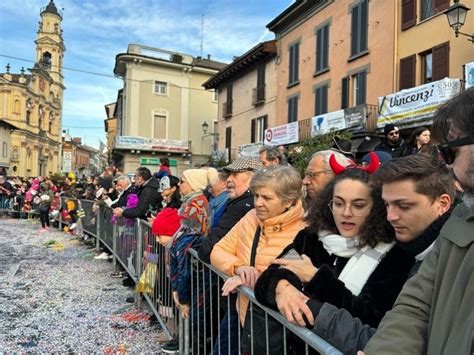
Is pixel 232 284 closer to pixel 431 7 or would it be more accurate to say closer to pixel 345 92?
pixel 431 7

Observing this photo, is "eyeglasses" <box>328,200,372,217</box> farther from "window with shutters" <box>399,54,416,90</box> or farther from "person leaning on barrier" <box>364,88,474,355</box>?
"window with shutters" <box>399,54,416,90</box>

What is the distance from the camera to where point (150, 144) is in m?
32.9

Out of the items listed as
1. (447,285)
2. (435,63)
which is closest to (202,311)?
(447,285)

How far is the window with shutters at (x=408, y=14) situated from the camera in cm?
1337

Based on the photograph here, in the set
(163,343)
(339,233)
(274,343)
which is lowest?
(163,343)

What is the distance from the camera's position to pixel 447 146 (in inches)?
46.0

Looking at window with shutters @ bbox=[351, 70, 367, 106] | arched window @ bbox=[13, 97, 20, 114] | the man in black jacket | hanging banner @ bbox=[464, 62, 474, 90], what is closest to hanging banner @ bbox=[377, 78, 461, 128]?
hanging banner @ bbox=[464, 62, 474, 90]

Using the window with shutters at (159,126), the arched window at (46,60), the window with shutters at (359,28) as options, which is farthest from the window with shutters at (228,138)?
the arched window at (46,60)

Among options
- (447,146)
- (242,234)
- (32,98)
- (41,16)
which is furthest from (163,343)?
(41,16)

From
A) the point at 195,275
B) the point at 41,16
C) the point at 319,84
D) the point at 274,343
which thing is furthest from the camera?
the point at 41,16

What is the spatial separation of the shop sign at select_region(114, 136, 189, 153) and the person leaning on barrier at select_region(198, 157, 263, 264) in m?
29.6

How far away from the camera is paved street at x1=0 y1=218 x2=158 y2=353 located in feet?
12.5

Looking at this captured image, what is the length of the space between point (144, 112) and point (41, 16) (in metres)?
51.5

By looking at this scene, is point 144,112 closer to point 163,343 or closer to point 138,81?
point 138,81
